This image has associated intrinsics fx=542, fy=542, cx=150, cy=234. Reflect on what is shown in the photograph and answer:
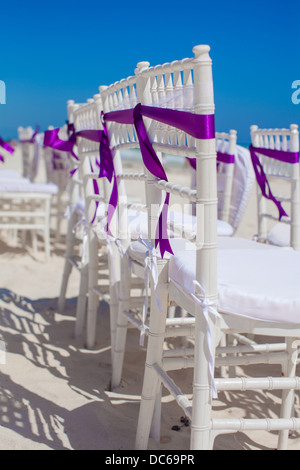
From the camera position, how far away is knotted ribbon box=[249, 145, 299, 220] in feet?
9.13

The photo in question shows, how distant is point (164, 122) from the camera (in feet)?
4.59

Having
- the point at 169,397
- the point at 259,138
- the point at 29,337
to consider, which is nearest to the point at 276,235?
the point at 259,138

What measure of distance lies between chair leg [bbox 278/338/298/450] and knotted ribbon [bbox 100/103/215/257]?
521 mm

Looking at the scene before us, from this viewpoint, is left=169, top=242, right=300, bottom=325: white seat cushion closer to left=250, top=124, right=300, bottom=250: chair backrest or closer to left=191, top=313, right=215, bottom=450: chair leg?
left=191, top=313, right=215, bottom=450: chair leg

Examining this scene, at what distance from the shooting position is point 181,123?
1.29 m

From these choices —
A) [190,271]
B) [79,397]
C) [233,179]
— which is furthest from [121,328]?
[233,179]

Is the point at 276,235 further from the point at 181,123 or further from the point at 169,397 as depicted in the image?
the point at 181,123

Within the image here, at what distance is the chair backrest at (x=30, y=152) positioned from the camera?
18.0 feet

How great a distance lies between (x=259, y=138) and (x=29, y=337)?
165 centimetres

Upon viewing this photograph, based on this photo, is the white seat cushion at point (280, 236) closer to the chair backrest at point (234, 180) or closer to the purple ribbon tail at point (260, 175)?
the purple ribbon tail at point (260, 175)

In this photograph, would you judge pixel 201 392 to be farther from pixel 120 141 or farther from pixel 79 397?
pixel 120 141

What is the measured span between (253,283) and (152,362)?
50 cm

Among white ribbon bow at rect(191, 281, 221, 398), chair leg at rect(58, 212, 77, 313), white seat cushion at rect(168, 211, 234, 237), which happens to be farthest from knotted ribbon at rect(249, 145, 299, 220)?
white ribbon bow at rect(191, 281, 221, 398)

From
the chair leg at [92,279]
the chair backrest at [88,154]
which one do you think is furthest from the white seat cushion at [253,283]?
the chair leg at [92,279]
